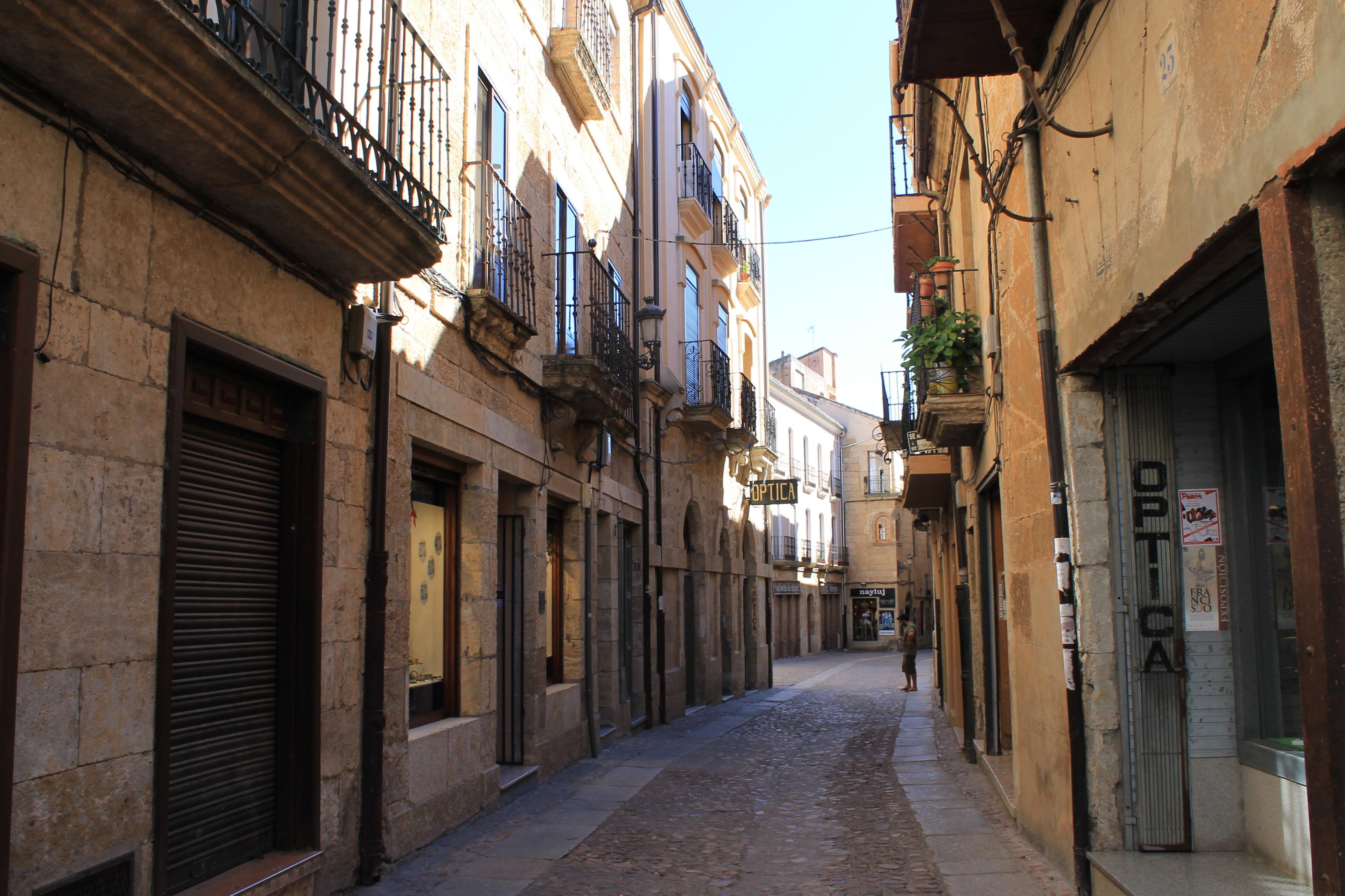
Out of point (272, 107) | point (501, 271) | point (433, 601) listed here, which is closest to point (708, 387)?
point (501, 271)

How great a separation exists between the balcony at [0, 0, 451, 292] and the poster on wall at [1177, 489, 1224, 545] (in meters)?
4.32

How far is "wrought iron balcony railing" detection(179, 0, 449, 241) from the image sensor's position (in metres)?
4.89

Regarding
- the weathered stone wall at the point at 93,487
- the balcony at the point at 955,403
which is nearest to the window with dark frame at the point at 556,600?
the balcony at the point at 955,403

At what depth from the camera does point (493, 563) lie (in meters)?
9.03

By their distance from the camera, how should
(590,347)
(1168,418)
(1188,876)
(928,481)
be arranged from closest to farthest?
(1188,876) → (1168,418) → (590,347) → (928,481)

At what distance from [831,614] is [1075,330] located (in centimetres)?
4100

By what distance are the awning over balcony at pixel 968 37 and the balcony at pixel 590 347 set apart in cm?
497

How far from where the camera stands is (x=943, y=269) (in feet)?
36.2


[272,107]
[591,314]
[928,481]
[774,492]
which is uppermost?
[591,314]

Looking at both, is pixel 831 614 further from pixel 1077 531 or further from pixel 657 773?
pixel 1077 531

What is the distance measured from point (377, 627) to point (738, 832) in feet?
10.7

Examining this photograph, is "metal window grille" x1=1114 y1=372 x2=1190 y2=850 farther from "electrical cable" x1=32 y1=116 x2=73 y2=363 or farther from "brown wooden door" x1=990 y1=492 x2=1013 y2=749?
"electrical cable" x1=32 y1=116 x2=73 y2=363

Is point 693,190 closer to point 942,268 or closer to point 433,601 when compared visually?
point 942,268

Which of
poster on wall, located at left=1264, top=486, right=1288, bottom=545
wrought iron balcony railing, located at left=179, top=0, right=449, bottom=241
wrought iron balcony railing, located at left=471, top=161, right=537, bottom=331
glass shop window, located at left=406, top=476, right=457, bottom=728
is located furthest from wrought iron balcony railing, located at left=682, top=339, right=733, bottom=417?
poster on wall, located at left=1264, top=486, right=1288, bottom=545
